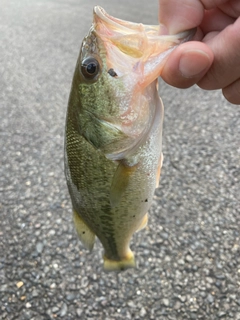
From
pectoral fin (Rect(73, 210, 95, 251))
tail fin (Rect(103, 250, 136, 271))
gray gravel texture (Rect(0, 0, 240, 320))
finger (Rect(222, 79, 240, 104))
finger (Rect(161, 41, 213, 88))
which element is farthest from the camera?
gray gravel texture (Rect(0, 0, 240, 320))

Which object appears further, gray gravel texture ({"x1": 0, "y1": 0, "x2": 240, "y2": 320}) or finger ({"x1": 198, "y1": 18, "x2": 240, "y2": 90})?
gray gravel texture ({"x1": 0, "y1": 0, "x2": 240, "y2": 320})

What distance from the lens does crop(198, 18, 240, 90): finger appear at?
0.94m

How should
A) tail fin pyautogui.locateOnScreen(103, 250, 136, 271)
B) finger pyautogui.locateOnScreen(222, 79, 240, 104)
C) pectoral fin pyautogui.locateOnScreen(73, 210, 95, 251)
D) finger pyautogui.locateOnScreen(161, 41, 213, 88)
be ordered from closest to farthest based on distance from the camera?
finger pyautogui.locateOnScreen(161, 41, 213, 88)
finger pyautogui.locateOnScreen(222, 79, 240, 104)
pectoral fin pyautogui.locateOnScreen(73, 210, 95, 251)
tail fin pyautogui.locateOnScreen(103, 250, 136, 271)

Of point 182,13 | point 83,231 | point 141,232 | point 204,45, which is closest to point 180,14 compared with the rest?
point 182,13

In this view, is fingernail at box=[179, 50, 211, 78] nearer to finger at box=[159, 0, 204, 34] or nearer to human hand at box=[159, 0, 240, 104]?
human hand at box=[159, 0, 240, 104]

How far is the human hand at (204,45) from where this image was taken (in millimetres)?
921

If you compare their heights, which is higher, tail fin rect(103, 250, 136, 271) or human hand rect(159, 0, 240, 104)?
human hand rect(159, 0, 240, 104)

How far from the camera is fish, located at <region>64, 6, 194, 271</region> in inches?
38.0

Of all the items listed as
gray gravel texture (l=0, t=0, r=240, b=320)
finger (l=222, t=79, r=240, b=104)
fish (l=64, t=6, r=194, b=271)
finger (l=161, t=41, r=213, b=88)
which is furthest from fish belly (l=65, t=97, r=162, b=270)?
gray gravel texture (l=0, t=0, r=240, b=320)

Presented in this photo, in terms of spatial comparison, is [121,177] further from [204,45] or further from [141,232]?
[141,232]

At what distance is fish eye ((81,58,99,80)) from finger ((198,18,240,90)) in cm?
32

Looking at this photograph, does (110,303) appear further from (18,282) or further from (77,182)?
(77,182)

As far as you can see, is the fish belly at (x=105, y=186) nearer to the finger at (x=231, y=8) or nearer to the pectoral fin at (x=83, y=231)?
the pectoral fin at (x=83, y=231)

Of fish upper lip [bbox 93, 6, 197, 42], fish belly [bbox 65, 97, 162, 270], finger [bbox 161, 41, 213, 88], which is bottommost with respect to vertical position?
fish belly [bbox 65, 97, 162, 270]
